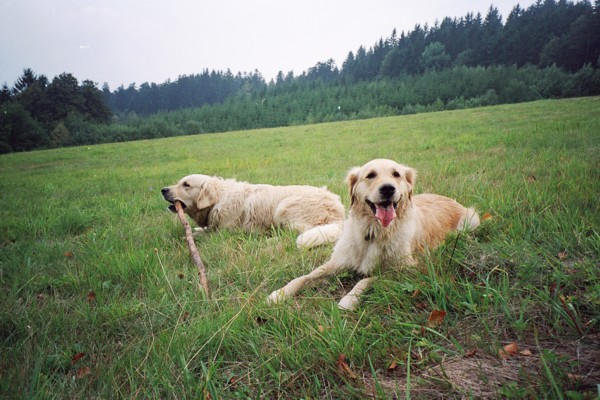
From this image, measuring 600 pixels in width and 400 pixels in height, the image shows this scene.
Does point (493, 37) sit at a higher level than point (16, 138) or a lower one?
higher

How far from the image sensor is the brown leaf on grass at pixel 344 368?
1359mm

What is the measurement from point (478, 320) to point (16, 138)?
157 feet

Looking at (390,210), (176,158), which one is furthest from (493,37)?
(390,210)

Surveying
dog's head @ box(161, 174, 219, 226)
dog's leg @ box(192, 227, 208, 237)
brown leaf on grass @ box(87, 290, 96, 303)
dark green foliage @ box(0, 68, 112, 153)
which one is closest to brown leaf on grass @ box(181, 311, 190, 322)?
brown leaf on grass @ box(87, 290, 96, 303)

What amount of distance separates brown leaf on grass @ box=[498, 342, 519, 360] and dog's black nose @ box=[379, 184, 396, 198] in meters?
1.48

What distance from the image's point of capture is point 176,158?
14.7 m

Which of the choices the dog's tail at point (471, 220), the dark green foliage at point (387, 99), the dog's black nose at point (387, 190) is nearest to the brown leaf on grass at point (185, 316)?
the dog's black nose at point (387, 190)

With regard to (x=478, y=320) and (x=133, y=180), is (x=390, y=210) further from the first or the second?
(x=133, y=180)

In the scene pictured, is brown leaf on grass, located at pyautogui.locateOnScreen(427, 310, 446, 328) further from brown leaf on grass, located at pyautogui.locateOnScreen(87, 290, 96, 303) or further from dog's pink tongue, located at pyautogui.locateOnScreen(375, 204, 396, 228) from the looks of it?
brown leaf on grass, located at pyautogui.locateOnScreen(87, 290, 96, 303)

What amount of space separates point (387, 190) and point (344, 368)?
5.34ft

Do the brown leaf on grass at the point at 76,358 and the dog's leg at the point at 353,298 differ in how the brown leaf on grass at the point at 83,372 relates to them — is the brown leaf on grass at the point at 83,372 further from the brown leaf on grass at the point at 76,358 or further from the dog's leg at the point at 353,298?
the dog's leg at the point at 353,298

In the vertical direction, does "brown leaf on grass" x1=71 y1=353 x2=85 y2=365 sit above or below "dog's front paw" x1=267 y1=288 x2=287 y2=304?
below

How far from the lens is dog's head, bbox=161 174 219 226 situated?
502 centimetres

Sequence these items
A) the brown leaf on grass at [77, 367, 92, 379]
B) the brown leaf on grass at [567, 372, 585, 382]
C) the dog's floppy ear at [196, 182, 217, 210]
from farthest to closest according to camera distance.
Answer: the dog's floppy ear at [196, 182, 217, 210] → the brown leaf on grass at [77, 367, 92, 379] → the brown leaf on grass at [567, 372, 585, 382]
